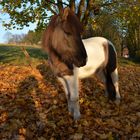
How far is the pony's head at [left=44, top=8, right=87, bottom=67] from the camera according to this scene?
588 centimetres

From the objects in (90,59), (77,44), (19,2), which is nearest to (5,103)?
(90,59)

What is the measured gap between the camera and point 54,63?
21.2 feet

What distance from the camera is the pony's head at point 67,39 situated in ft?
19.3

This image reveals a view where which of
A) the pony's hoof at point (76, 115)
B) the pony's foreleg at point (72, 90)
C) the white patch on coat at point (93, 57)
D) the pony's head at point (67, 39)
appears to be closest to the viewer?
the pony's head at point (67, 39)

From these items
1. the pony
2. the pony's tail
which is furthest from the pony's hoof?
the pony's tail

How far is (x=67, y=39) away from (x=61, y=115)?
75.4 inches

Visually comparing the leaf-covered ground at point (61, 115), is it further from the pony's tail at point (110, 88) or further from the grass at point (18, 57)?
the grass at point (18, 57)

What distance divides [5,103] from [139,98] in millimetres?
3583

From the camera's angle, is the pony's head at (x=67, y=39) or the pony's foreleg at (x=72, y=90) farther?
the pony's foreleg at (x=72, y=90)

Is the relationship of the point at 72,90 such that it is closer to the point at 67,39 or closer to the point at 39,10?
the point at 67,39

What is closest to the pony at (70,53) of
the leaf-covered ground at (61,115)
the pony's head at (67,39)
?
the pony's head at (67,39)

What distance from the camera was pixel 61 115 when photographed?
703 cm

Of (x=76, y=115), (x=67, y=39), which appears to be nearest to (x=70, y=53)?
(x=67, y=39)

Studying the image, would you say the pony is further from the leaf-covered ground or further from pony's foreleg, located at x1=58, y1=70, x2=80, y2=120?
the leaf-covered ground
